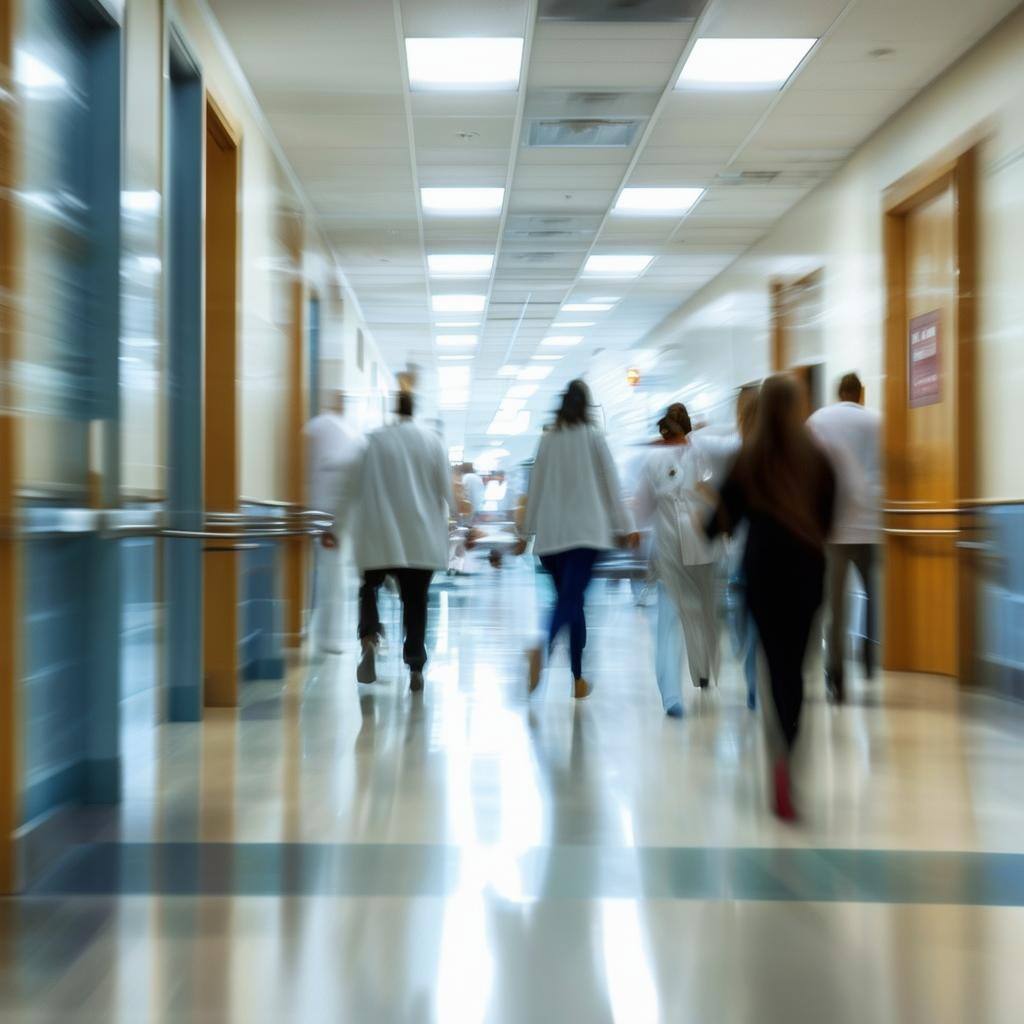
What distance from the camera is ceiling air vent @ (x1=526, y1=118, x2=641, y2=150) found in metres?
7.99

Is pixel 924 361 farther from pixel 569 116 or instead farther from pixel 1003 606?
pixel 569 116

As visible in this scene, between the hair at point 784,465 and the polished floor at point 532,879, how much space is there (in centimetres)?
95

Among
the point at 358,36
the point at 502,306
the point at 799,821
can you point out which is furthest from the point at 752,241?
→ the point at 799,821

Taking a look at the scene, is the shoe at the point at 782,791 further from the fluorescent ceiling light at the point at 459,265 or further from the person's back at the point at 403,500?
the fluorescent ceiling light at the point at 459,265

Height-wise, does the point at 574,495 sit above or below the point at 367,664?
above

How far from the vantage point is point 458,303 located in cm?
1459

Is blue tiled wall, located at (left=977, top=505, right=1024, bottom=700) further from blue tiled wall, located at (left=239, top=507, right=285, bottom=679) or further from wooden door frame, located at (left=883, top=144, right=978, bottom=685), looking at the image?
blue tiled wall, located at (left=239, top=507, right=285, bottom=679)

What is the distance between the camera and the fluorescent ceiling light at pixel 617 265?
39.9 feet

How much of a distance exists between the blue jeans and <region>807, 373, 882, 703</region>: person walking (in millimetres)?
1269

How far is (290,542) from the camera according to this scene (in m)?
7.50

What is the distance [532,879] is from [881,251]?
19.8 feet

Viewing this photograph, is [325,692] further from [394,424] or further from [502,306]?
[502,306]

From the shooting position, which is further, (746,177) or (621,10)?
(746,177)

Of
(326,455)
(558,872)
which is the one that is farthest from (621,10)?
(558,872)
